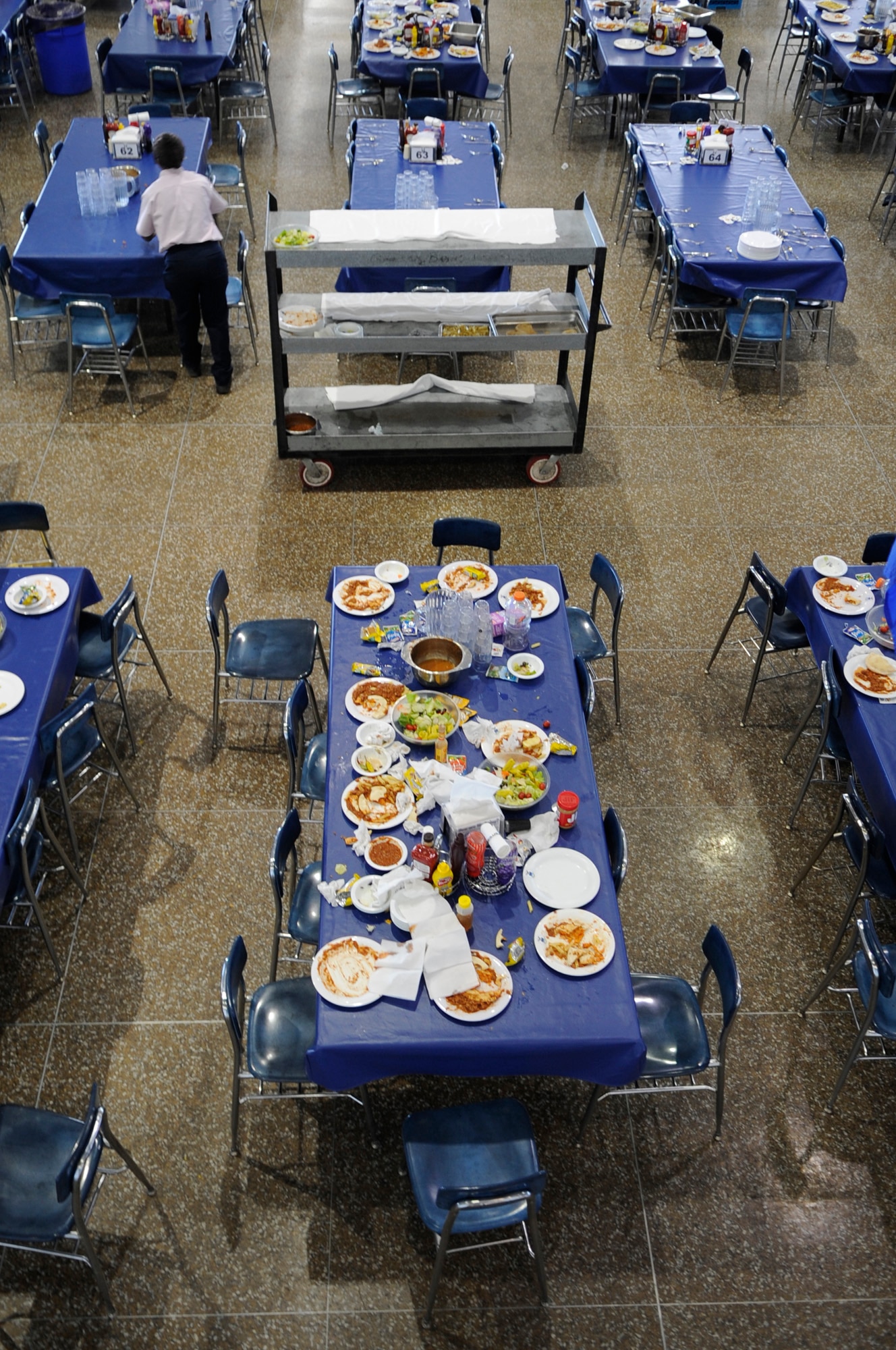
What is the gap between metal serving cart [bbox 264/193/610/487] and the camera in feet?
Answer: 24.0

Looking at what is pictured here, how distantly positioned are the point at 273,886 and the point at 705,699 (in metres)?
3.14

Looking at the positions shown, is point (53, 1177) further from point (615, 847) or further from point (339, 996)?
point (615, 847)

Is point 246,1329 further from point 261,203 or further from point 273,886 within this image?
point 261,203

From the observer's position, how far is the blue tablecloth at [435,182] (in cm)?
860

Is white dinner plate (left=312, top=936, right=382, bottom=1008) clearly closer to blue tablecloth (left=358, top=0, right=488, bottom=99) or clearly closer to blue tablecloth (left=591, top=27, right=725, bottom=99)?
blue tablecloth (left=358, top=0, right=488, bottom=99)

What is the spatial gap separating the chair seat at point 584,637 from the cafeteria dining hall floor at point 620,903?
1.64ft

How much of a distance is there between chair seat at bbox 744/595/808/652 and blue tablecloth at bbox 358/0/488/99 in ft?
25.7

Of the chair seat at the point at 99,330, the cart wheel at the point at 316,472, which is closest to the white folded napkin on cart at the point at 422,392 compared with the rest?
the cart wheel at the point at 316,472

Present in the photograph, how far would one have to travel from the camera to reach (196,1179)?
4.65 metres

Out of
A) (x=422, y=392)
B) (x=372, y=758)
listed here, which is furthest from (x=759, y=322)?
(x=372, y=758)

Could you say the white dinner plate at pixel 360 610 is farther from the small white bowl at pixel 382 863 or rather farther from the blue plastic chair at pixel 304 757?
the small white bowl at pixel 382 863

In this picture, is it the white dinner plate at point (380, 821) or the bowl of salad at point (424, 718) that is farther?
the bowl of salad at point (424, 718)

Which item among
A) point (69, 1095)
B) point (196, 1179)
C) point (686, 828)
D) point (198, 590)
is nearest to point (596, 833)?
point (686, 828)

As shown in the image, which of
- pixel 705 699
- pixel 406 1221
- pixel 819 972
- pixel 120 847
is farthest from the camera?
pixel 705 699
